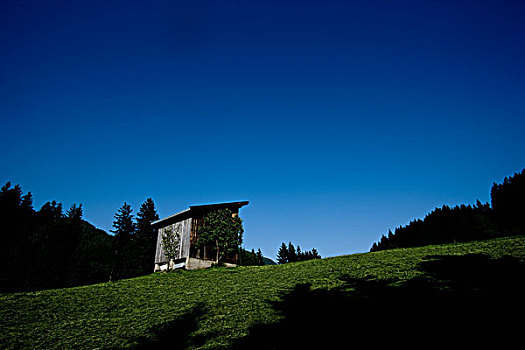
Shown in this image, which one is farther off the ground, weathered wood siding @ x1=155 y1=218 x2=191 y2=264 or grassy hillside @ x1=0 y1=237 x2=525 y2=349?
weathered wood siding @ x1=155 y1=218 x2=191 y2=264

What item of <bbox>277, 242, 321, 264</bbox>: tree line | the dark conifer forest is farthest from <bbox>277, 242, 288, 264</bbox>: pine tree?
the dark conifer forest

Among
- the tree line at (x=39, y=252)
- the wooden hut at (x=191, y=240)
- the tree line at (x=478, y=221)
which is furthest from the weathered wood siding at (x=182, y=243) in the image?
the tree line at (x=478, y=221)

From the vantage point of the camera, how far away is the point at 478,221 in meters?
59.3

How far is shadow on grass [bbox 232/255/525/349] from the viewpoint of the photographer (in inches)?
251

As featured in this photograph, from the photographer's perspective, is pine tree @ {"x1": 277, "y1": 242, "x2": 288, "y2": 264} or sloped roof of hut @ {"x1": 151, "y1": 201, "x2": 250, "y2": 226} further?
pine tree @ {"x1": 277, "y1": 242, "x2": 288, "y2": 264}

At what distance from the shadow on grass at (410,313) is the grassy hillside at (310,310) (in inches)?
1.0

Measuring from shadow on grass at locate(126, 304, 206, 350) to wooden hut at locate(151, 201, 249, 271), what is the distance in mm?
16616

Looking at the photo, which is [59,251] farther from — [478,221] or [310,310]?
[478,221]

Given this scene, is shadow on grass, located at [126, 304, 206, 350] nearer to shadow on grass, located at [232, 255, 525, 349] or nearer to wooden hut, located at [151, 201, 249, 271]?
shadow on grass, located at [232, 255, 525, 349]

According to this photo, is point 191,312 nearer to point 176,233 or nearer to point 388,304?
point 388,304

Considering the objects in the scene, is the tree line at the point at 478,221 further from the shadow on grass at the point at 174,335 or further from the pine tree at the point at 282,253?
the shadow on grass at the point at 174,335

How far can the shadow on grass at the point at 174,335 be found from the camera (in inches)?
322

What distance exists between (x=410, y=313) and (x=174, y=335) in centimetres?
723

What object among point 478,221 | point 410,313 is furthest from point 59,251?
point 478,221
